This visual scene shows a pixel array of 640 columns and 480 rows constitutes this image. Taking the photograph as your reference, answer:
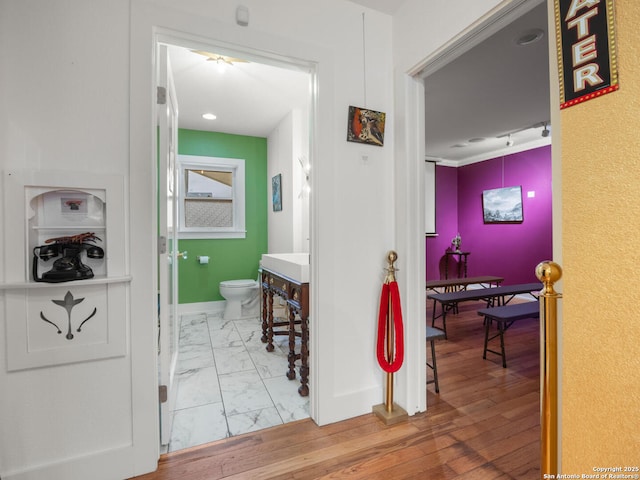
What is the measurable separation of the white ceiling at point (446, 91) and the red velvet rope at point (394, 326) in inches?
66.7

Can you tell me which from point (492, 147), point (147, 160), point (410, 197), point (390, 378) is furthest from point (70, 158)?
point (492, 147)

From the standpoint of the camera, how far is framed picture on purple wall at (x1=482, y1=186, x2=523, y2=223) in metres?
5.48

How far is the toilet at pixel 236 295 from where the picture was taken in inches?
153

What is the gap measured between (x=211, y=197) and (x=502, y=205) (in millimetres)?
4996

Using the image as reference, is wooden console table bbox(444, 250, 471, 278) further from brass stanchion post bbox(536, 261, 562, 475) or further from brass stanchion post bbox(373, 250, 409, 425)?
brass stanchion post bbox(536, 261, 562, 475)

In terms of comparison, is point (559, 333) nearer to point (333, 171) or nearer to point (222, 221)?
point (333, 171)

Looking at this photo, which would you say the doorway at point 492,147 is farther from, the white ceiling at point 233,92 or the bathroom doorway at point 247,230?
the white ceiling at point 233,92

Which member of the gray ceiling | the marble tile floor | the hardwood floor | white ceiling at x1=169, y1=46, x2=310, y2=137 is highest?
the gray ceiling

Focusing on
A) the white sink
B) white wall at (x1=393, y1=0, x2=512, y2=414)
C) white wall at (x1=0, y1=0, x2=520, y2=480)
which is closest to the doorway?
white wall at (x1=393, y1=0, x2=512, y2=414)

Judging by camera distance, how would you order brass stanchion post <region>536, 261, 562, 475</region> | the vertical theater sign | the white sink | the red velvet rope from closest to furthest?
the vertical theater sign, brass stanchion post <region>536, 261, 562, 475</region>, the red velvet rope, the white sink

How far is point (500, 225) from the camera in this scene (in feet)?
19.1

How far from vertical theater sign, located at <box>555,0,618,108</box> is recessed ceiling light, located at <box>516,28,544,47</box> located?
5.52 ft

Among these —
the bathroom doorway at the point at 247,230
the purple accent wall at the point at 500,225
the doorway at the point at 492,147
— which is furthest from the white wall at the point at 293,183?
the purple accent wall at the point at 500,225

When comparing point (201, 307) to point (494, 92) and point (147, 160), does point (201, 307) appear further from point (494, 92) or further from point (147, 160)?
point (494, 92)
